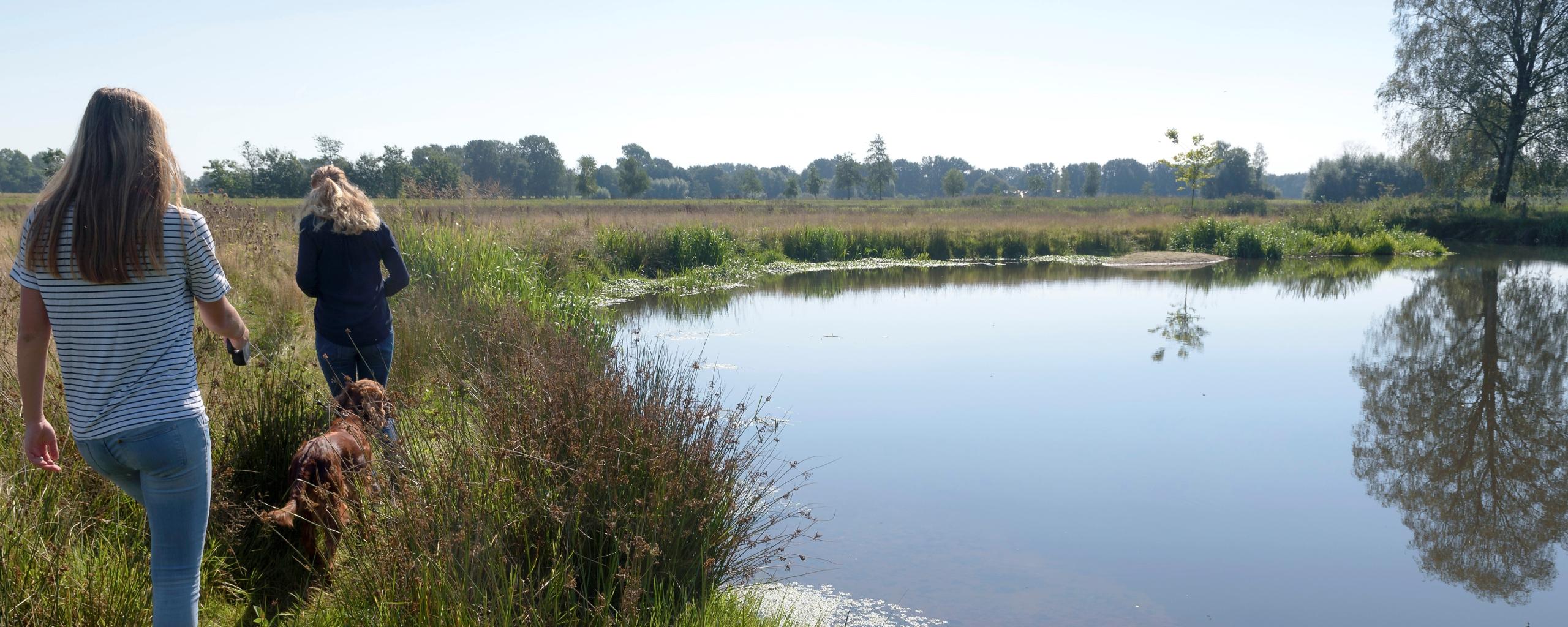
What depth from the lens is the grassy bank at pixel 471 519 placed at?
2.56 m

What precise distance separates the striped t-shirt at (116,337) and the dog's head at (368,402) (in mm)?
764

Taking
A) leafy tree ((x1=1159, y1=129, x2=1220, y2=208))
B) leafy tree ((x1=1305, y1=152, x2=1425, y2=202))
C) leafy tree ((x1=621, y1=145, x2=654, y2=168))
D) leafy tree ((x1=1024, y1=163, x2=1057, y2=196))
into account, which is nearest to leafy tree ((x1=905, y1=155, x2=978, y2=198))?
leafy tree ((x1=1024, y1=163, x2=1057, y2=196))

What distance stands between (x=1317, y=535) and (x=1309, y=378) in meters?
4.34

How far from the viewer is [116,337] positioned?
6.88 ft

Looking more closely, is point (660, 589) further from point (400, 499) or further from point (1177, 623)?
point (1177, 623)

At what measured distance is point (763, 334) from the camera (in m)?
10.5

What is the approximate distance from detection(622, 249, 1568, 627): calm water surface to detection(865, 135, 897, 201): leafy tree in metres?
63.5

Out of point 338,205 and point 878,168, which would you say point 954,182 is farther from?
point 338,205

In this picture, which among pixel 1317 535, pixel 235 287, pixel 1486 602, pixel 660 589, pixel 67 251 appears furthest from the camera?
pixel 235 287

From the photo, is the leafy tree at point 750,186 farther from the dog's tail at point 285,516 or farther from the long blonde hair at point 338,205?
the dog's tail at point 285,516

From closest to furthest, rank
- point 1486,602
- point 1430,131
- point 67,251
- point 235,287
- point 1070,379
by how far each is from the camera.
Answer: point 67,251 < point 1486,602 < point 235,287 < point 1070,379 < point 1430,131

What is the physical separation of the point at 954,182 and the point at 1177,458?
67.4 meters

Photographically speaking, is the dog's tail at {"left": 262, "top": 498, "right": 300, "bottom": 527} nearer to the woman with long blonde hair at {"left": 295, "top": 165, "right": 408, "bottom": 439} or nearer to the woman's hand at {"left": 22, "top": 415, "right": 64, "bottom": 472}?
the woman's hand at {"left": 22, "top": 415, "right": 64, "bottom": 472}

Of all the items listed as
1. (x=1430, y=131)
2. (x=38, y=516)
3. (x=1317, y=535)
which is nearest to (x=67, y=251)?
(x=38, y=516)
